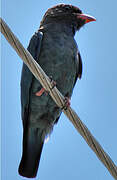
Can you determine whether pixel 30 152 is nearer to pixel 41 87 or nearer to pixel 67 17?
pixel 41 87

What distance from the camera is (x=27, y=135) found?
6.37m

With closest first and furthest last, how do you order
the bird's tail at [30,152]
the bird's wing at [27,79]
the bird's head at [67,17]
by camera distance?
the bird's wing at [27,79], the bird's tail at [30,152], the bird's head at [67,17]

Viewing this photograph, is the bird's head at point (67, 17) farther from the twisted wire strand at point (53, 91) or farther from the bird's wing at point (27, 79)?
the twisted wire strand at point (53, 91)

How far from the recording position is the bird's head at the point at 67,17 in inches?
280

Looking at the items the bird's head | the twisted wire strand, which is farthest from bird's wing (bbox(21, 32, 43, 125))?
the twisted wire strand

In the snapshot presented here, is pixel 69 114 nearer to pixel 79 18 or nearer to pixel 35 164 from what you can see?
pixel 35 164

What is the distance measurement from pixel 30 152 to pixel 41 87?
1.09 m

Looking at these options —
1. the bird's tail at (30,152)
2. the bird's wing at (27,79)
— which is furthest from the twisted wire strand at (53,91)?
the bird's tail at (30,152)

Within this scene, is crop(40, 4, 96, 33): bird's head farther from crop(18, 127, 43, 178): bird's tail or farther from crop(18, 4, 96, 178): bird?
crop(18, 127, 43, 178): bird's tail

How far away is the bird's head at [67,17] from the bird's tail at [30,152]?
2.04 meters

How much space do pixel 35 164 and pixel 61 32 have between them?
7.45 feet

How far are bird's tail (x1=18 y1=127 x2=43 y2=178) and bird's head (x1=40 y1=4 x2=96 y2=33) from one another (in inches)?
80.2

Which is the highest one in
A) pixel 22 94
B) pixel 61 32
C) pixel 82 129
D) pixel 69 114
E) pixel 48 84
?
pixel 61 32

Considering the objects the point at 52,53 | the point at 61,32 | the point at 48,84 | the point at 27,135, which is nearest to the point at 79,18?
the point at 61,32
